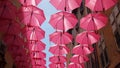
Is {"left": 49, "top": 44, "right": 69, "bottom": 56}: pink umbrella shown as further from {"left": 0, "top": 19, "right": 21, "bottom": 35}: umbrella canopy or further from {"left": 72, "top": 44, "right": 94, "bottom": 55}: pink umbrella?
{"left": 0, "top": 19, "right": 21, "bottom": 35}: umbrella canopy

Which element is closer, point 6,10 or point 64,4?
point 64,4

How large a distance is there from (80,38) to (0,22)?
5308 millimetres

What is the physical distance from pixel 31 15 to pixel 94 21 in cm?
375

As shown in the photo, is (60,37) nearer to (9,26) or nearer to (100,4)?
(9,26)

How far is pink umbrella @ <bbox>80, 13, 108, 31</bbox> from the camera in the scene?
38.0 ft

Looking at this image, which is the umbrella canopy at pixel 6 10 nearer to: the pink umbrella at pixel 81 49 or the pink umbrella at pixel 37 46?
the pink umbrella at pixel 37 46

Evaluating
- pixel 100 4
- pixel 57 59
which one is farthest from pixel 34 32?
pixel 57 59

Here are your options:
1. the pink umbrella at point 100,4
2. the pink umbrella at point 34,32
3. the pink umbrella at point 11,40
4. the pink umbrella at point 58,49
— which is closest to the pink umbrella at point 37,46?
the pink umbrella at point 58,49

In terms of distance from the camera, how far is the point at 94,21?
11875mm

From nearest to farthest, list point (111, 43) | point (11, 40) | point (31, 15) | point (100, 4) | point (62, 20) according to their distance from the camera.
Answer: point (100, 4) → point (62, 20) → point (31, 15) → point (11, 40) → point (111, 43)

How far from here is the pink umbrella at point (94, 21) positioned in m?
11.6

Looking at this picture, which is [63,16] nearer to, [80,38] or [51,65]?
[80,38]

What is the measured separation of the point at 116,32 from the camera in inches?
578

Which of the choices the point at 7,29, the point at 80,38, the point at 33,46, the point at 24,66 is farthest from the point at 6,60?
the point at 80,38
